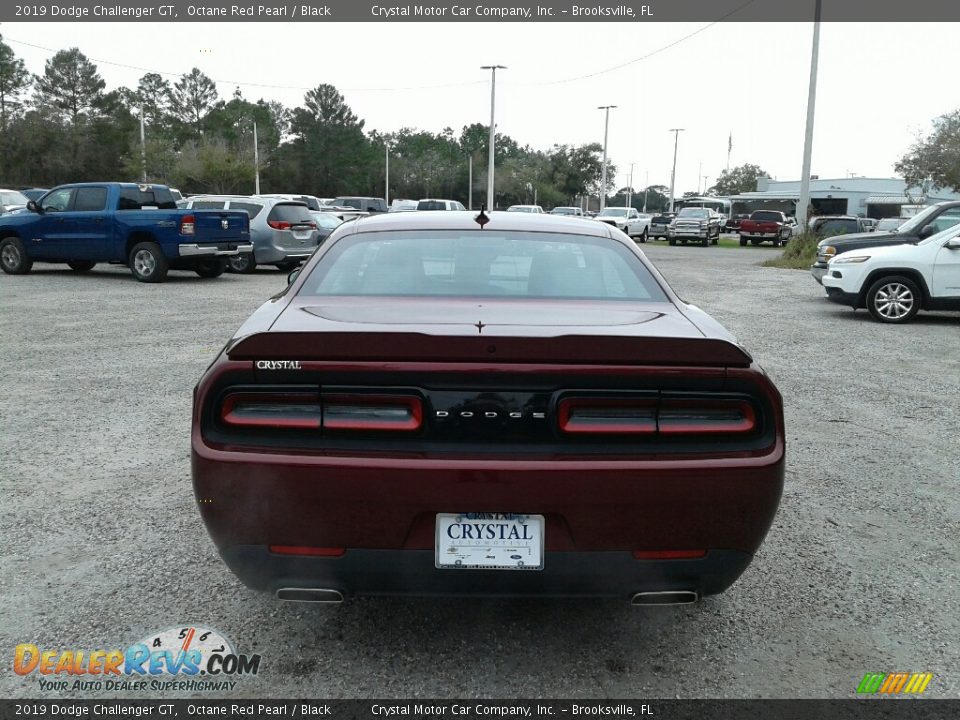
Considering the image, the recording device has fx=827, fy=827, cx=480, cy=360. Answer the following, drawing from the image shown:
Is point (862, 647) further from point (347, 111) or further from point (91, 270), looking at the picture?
point (347, 111)

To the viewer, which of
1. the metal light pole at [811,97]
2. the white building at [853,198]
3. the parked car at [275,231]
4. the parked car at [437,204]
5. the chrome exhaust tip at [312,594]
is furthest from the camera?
the white building at [853,198]

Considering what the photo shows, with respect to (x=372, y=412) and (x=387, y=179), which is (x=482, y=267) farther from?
(x=387, y=179)

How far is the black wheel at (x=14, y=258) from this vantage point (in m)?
16.7

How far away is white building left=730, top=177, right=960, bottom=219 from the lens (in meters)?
54.7

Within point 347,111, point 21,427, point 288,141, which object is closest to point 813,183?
point 347,111

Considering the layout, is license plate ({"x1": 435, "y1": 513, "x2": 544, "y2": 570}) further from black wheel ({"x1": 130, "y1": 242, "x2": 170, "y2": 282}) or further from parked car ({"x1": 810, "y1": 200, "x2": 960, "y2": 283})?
black wheel ({"x1": 130, "y1": 242, "x2": 170, "y2": 282})

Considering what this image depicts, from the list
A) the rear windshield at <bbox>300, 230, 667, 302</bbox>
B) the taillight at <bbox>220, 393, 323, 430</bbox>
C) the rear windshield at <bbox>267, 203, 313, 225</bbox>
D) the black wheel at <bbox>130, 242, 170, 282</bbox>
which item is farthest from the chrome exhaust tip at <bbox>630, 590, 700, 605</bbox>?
the rear windshield at <bbox>267, 203, 313, 225</bbox>

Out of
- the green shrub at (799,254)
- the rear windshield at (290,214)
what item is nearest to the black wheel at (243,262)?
the rear windshield at (290,214)

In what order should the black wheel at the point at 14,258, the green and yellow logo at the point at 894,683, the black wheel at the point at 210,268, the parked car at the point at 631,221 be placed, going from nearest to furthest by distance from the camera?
the green and yellow logo at the point at 894,683
the black wheel at the point at 210,268
the black wheel at the point at 14,258
the parked car at the point at 631,221

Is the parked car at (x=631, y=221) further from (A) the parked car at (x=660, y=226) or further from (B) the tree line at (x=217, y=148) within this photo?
(B) the tree line at (x=217, y=148)

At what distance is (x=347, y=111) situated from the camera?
326 feet

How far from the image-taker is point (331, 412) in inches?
99.7

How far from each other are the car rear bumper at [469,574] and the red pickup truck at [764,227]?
123 feet

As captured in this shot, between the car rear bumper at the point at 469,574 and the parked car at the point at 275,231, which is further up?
the parked car at the point at 275,231
